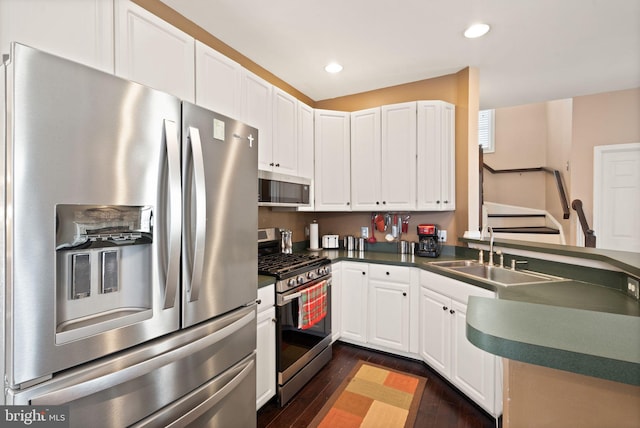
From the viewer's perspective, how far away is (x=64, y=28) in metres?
1.26

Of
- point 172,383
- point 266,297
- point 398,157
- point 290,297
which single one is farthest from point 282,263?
point 398,157

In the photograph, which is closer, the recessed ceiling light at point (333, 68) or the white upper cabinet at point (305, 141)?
the recessed ceiling light at point (333, 68)

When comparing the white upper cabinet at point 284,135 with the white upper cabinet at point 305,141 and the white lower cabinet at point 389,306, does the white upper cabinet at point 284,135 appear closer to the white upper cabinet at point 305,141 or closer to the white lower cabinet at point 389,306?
the white upper cabinet at point 305,141

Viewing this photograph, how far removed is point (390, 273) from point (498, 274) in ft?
2.86

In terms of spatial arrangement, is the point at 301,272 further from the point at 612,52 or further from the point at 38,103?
the point at 612,52

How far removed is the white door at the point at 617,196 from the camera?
3.88 m

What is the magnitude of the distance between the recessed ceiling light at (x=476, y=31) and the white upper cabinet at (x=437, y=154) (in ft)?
2.18

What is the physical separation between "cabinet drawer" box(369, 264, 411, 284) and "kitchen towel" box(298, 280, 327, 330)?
0.52 metres

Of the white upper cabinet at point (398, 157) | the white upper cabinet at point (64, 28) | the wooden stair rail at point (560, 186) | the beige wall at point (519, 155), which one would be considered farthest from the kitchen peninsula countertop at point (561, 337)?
the beige wall at point (519, 155)

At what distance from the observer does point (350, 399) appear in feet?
7.22

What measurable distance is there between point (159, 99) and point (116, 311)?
2.74 feet

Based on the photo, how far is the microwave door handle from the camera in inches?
51.4

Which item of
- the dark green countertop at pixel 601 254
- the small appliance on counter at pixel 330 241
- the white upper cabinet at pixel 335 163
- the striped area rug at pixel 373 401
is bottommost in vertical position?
the striped area rug at pixel 373 401

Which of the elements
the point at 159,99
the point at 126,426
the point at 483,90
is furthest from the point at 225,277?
the point at 483,90
